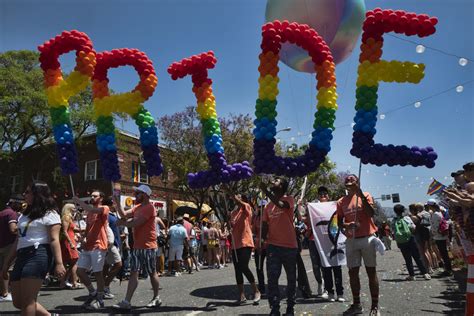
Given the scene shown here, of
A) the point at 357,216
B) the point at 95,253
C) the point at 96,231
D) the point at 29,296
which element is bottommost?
the point at 29,296

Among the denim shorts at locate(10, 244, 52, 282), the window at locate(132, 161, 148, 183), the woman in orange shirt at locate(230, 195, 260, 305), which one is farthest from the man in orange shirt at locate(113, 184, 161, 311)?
the window at locate(132, 161, 148, 183)

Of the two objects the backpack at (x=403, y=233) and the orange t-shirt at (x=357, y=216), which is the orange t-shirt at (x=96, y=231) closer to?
the orange t-shirt at (x=357, y=216)

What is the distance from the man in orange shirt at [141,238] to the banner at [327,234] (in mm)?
2796

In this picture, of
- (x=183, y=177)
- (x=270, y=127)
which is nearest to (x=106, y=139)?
(x=270, y=127)

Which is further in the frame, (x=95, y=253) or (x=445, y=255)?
(x=445, y=255)

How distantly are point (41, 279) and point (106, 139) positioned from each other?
2.60 m

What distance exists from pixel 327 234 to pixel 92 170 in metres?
25.8

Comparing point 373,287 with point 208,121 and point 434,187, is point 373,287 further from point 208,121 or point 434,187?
point 434,187

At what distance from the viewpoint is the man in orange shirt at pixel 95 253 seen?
20.1 feet

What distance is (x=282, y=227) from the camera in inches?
199

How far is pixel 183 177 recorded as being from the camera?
27109mm

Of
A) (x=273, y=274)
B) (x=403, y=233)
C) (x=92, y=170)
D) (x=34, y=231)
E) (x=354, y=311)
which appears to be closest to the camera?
(x=34, y=231)

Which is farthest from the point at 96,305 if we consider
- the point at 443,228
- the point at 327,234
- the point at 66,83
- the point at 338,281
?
the point at 443,228

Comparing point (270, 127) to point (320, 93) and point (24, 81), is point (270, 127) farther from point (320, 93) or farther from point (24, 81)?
point (24, 81)
